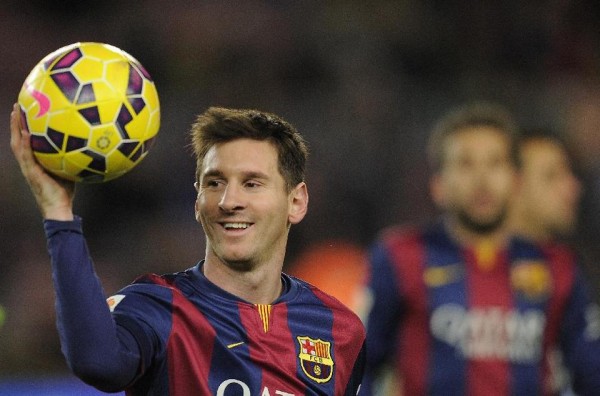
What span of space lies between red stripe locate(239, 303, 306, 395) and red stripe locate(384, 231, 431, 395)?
217 cm

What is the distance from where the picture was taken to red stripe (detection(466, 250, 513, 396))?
17.9 ft

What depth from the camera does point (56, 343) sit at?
29.2 feet

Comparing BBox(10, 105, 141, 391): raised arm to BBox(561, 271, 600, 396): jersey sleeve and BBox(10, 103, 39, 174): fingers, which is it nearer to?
BBox(10, 103, 39, 174): fingers

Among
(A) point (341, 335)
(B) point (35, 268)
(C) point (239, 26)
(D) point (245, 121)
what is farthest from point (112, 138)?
(C) point (239, 26)

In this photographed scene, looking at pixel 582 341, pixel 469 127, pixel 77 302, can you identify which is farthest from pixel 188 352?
pixel 469 127

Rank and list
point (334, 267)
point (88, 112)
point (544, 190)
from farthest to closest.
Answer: point (334, 267) → point (544, 190) → point (88, 112)

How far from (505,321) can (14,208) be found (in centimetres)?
552

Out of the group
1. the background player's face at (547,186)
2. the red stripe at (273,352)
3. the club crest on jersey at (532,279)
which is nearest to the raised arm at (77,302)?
the red stripe at (273,352)

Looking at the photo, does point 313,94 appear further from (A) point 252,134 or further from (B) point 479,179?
(A) point 252,134

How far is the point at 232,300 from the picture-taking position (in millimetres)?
3426

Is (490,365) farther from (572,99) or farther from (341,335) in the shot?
(572,99)

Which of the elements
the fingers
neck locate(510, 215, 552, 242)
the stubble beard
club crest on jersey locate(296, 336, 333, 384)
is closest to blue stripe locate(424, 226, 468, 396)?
the stubble beard

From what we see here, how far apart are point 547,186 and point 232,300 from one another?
13.7ft

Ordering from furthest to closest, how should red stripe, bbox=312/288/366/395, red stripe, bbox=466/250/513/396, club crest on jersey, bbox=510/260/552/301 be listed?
club crest on jersey, bbox=510/260/552/301
red stripe, bbox=466/250/513/396
red stripe, bbox=312/288/366/395
